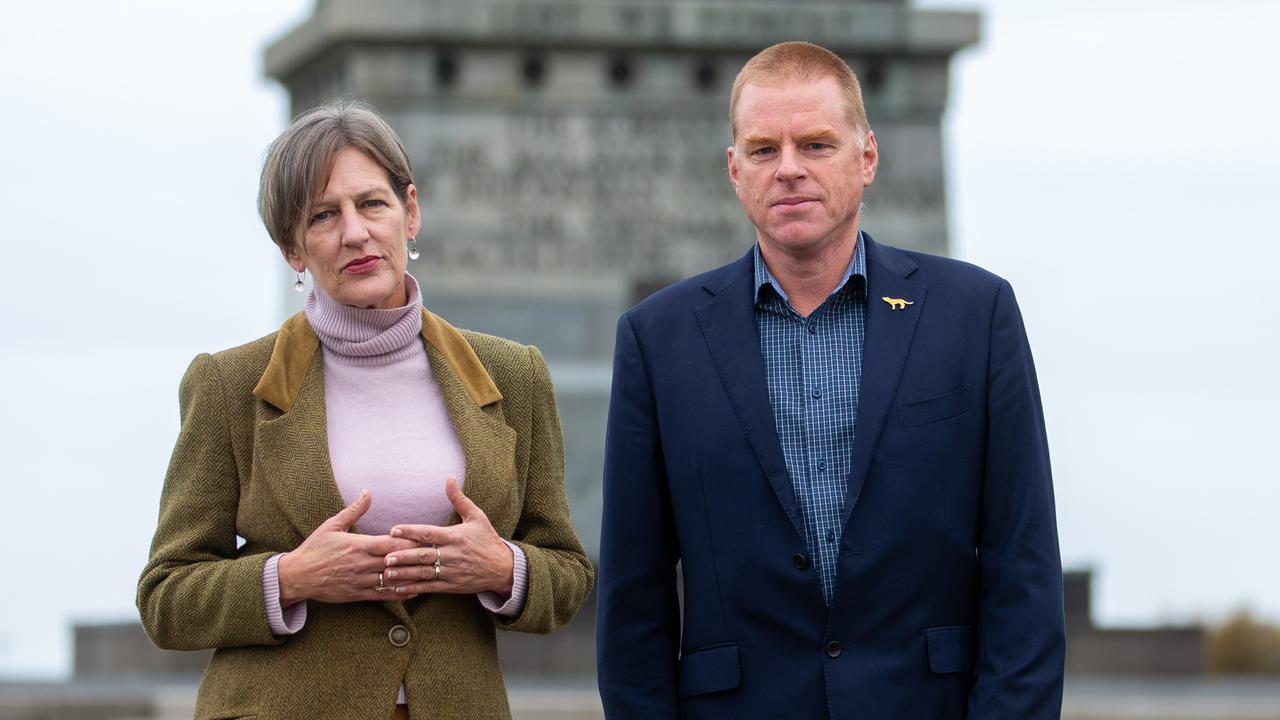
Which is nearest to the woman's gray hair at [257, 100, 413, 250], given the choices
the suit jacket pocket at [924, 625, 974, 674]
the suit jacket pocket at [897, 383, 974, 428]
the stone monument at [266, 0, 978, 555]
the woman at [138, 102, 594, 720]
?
the woman at [138, 102, 594, 720]

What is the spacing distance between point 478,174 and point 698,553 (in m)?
16.8

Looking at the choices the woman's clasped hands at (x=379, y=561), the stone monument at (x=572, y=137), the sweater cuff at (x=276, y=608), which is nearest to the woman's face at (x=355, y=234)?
the woman's clasped hands at (x=379, y=561)

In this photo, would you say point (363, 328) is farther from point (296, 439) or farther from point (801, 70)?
point (801, 70)

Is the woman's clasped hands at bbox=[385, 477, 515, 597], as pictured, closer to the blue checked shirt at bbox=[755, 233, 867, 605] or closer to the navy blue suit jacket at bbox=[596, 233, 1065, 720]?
the navy blue suit jacket at bbox=[596, 233, 1065, 720]

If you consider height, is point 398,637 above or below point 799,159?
below

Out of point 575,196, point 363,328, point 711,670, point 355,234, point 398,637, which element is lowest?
point 711,670

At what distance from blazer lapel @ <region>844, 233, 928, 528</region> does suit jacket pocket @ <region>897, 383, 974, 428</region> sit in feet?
0.13

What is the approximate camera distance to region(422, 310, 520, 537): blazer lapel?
14.5 feet

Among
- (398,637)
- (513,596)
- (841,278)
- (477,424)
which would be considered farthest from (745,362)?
(398,637)

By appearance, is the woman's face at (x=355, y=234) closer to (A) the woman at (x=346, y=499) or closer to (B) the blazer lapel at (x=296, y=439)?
(A) the woman at (x=346, y=499)

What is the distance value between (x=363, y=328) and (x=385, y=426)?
0.23m

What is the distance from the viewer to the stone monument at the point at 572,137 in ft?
68.4

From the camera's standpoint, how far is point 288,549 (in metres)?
4.39

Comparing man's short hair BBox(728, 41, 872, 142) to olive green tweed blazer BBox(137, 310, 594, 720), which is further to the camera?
man's short hair BBox(728, 41, 872, 142)
